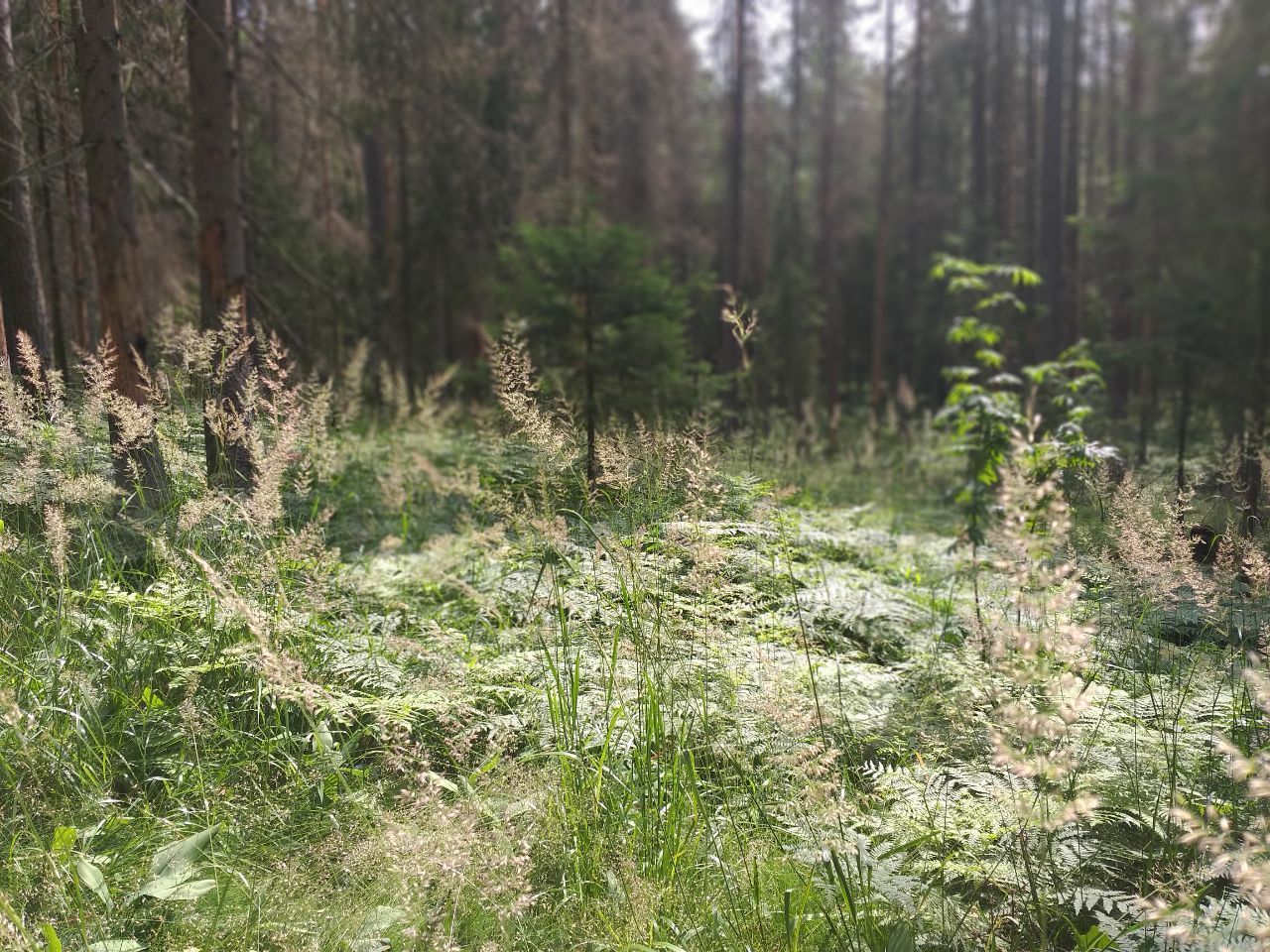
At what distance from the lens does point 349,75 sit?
8133 millimetres

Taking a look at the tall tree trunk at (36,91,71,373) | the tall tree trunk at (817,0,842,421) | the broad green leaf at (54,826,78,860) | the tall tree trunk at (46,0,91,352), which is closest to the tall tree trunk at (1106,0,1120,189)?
the tall tree trunk at (817,0,842,421)

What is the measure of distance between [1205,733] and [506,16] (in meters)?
16.3

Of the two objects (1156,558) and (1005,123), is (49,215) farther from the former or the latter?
(1005,123)

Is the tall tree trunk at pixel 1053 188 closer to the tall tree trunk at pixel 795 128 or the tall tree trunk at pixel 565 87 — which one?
the tall tree trunk at pixel 565 87

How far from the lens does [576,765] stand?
2748mm

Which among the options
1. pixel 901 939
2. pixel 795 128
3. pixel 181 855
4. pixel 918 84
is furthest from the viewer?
pixel 795 128

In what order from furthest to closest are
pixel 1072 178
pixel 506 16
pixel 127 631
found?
pixel 1072 178 < pixel 506 16 < pixel 127 631

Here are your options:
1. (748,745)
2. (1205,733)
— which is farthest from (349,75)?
(1205,733)

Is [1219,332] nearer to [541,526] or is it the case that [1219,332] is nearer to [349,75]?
[349,75]

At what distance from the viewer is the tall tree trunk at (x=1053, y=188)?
41.2 feet

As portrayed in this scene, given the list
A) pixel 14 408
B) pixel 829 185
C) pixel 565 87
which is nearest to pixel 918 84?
pixel 829 185

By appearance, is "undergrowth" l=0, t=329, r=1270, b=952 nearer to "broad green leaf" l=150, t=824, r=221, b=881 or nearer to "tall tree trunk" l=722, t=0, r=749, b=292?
"broad green leaf" l=150, t=824, r=221, b=881

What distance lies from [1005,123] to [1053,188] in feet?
29.3

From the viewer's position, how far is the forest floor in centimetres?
227
